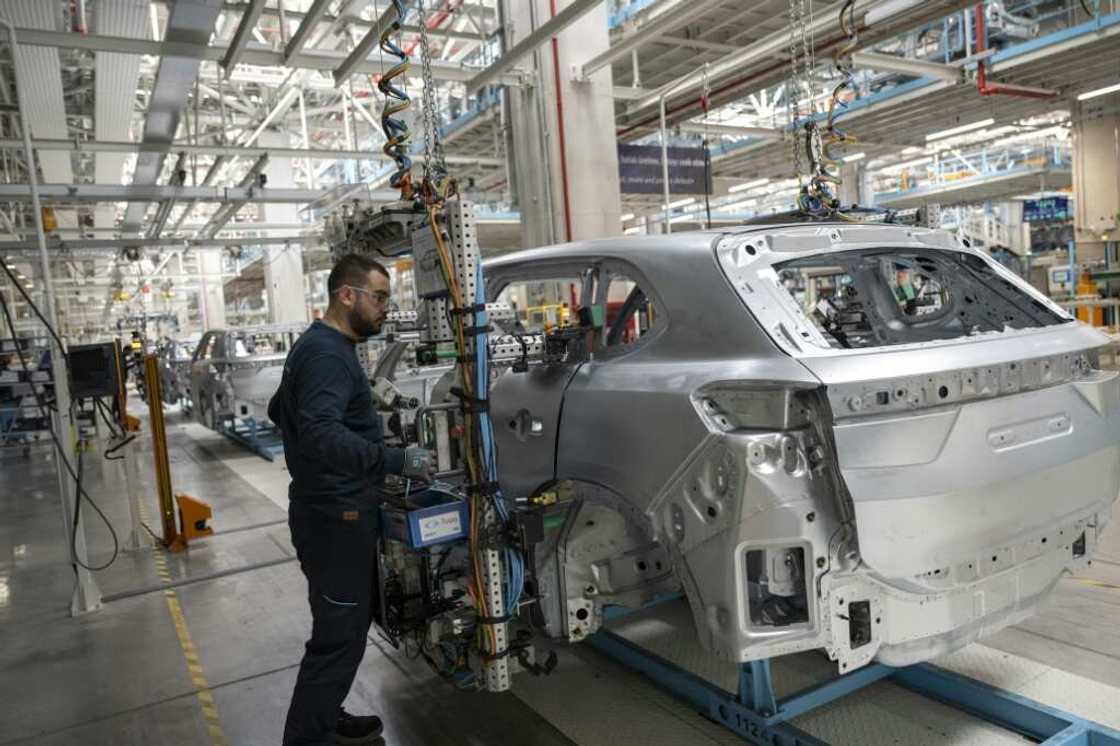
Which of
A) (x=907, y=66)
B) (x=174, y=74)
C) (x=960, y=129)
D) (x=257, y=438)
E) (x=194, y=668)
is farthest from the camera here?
(x=960, y=129)

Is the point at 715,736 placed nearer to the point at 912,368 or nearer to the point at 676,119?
the point at 912,368

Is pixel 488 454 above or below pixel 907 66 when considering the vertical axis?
below

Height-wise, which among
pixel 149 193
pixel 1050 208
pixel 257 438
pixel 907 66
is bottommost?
pixel 257 438

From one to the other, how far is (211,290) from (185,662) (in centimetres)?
2417

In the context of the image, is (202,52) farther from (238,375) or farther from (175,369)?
(175,369)

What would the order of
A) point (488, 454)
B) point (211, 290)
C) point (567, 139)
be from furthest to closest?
1. point (211, 290)
2. point (567, 139)
3. point (488, 454)

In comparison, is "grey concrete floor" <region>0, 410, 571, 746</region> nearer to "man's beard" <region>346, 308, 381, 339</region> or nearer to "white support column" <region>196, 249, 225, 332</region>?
"man's beard" <region>346, 308, 381, 339</region>

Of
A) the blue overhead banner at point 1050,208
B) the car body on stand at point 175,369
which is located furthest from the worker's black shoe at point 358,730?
the blue overhead banner at point 1050,208

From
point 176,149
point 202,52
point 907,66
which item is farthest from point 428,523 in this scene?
point 907,66

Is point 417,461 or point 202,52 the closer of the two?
point 417,461

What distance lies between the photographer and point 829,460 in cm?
205

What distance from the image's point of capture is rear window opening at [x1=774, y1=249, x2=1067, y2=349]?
120 inches

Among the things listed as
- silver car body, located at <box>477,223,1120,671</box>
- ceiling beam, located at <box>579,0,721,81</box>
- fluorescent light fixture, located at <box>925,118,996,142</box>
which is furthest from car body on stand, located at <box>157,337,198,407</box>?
fluorescent light fixture, located at <box>925,118,996,142</box>

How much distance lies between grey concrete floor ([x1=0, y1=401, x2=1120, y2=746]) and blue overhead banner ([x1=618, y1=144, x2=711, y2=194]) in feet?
19.7
